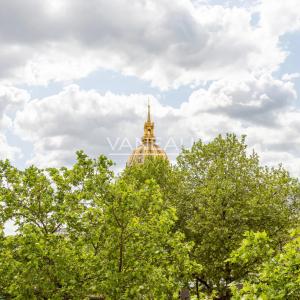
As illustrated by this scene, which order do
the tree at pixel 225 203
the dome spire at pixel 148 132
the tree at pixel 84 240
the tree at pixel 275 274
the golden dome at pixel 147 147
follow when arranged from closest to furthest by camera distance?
1. the tree at pixel 275 274
2. the tree at pixel 84 240
3. the tree at pixel 225 203
4. the golden dome at pixel 147 147
5. the dome spire at pixel 148 132

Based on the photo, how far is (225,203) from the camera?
28.2 m

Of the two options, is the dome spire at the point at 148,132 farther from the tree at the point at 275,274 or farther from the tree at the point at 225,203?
the tree at the point at 275,274

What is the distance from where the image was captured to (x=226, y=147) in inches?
1232

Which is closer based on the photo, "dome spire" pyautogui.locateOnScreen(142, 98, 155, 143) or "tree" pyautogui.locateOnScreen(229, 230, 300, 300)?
"tree" pyautogui.locateOnScreen(229, 230, 300, 300)

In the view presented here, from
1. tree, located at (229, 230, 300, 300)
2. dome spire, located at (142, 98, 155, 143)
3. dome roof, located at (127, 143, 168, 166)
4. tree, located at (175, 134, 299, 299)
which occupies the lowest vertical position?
tree, located at (229, 230, 300, 300)

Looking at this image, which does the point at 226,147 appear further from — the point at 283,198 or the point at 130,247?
the point at 130,247

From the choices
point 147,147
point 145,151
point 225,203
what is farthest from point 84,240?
point 147,147

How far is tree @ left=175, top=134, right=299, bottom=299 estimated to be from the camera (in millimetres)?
27062

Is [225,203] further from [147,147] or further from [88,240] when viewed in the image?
[147,147]

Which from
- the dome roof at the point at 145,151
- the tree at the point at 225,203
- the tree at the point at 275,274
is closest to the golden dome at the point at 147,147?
the dome roof at the point at 145,151

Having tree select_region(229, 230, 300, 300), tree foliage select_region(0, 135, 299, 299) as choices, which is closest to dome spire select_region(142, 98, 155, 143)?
tree foliage select_region(0, 135, 299, 299)

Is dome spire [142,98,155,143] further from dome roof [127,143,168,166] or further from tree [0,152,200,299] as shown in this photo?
tree [0,152,200,299]

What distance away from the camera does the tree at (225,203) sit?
88.8 ft

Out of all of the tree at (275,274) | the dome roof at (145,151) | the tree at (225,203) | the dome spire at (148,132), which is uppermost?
the dome spire at (148,132)
